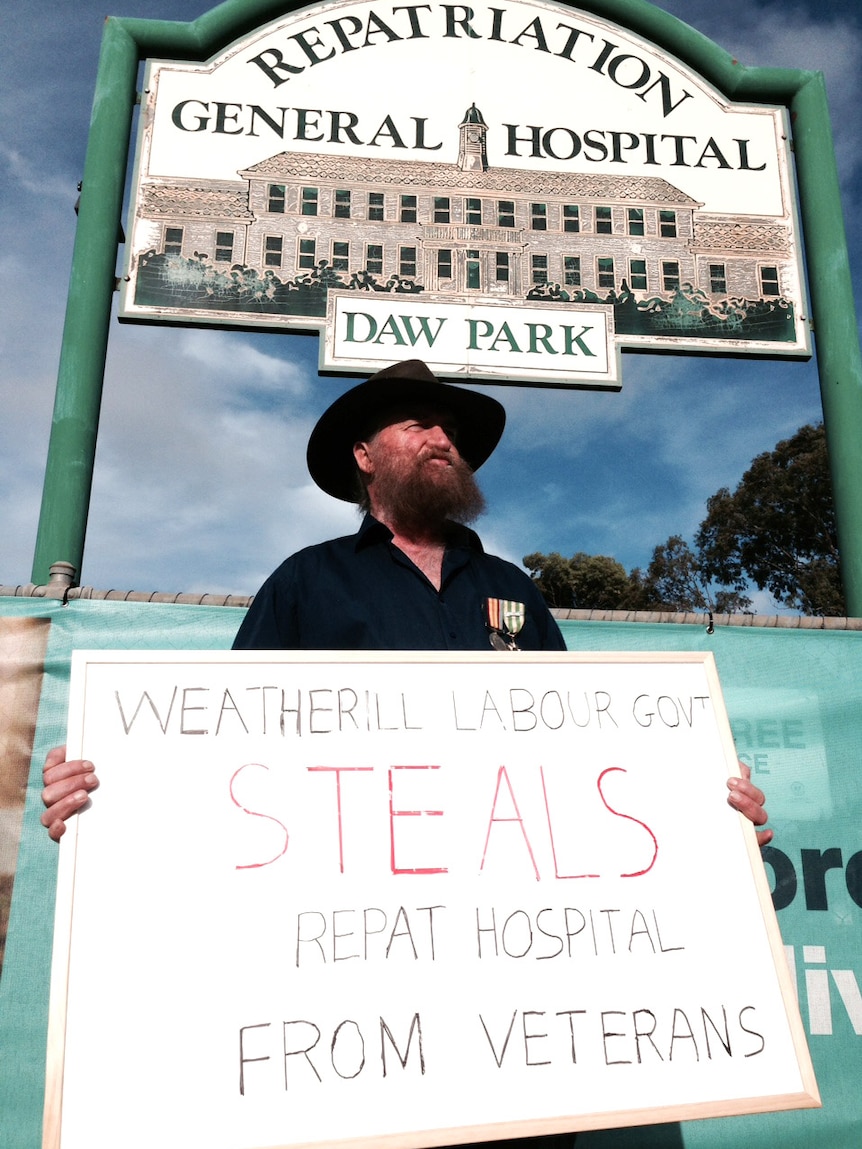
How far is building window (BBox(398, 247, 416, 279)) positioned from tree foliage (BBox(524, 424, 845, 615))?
19.3m

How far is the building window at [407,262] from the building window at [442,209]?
0.21 m

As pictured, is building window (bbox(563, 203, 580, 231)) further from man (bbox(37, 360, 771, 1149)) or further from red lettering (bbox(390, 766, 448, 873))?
red lettering (bbox(390, 766, 448, 873))

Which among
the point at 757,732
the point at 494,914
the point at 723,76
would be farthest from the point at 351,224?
the point at 494,914

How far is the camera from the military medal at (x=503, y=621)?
2195 mm

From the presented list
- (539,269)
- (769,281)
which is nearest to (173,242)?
(539,269)

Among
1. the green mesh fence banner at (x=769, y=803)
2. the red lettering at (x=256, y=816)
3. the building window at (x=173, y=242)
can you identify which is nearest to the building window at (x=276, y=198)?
the building window at (x=173, y=242)

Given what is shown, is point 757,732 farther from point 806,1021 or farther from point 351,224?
point 351,224

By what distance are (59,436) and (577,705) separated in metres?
2.67

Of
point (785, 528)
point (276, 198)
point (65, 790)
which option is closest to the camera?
point (65, 790)

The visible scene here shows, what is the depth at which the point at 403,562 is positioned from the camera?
2.33 meters

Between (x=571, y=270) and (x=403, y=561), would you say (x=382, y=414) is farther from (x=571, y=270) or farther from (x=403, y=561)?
(x=571, y=270)

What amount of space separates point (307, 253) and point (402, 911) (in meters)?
3.23

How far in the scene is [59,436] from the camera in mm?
3531

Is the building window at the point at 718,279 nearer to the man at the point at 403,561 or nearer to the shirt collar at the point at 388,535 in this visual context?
the man at the point at 403,561
